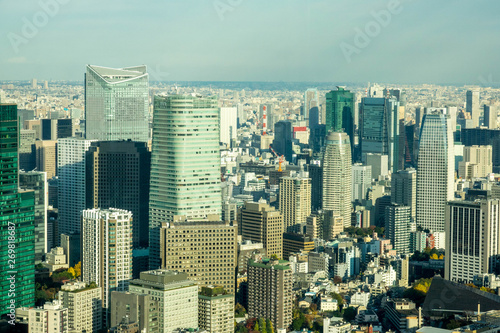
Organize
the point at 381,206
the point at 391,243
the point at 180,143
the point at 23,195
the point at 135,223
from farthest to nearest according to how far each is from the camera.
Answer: the point at 381,206 → the point at 391,243 → the point at 135,223 → the point at 180,143 → the point at 23,195

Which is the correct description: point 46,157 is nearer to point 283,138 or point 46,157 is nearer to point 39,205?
point 39,205

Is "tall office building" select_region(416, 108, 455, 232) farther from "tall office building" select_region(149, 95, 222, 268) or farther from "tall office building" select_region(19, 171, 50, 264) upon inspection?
"tall office building" select_region(19, 171, 50, 264)

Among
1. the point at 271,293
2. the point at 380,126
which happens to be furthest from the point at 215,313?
the point at 380,126

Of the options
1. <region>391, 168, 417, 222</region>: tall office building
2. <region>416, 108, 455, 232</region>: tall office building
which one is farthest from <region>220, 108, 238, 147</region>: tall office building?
<region>416, 108, 455, 232</region>: tall office building

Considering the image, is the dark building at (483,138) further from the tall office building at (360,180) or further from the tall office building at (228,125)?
the tall office building at (228,125)

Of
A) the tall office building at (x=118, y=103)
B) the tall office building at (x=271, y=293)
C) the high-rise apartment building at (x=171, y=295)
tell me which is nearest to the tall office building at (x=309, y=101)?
the tall office building at (x=118, y=103)

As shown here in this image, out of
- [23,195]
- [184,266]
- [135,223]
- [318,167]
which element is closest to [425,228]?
[318,167]

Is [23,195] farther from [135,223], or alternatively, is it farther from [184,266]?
[135,223]
